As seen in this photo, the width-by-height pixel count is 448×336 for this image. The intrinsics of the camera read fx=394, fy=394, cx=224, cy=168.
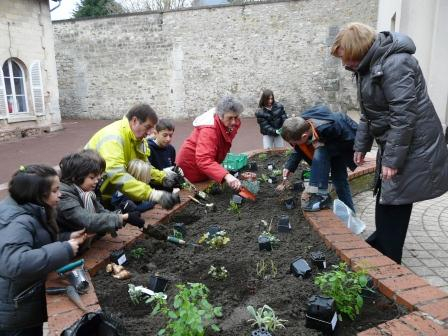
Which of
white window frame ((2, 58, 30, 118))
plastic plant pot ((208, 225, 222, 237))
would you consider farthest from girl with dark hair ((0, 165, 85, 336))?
white window frame ((2, 58, 30, 118))

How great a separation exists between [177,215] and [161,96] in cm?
1641

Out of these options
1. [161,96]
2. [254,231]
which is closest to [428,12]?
[254,231]

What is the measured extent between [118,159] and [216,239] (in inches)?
41.0

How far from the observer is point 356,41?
2699mm

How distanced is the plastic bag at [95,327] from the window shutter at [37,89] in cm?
1419

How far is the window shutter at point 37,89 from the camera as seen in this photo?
551 inches

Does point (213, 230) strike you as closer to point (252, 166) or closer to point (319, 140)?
point (319, 140)

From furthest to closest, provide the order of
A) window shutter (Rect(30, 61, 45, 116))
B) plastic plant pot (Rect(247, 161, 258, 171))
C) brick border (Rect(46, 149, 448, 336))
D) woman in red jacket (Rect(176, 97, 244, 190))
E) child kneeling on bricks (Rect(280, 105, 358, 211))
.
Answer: window shutter (Rect(30, 61, 45, 116)) → plastic plant pot (Rect(247, 161, 258, 171)) → woman in red jacket (Rect(176, 97, 244, 190)) → child kneeling on bricks (Rect(280, 105, 358, 211)) → brick border (Rect(46, 149, 448, 336))

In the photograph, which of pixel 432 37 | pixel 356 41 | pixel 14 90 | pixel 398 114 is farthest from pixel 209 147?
pixel 14 90

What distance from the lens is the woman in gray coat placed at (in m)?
2.56

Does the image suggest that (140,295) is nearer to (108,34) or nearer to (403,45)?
(403,45)

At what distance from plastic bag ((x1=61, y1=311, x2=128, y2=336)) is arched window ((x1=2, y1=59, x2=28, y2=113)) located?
44.6 ft

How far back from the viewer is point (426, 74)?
24.4 ft

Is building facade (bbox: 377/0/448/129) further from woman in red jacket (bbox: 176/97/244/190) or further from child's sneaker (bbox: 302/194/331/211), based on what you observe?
child's sneaker (bbox: 302/194/331/211)
